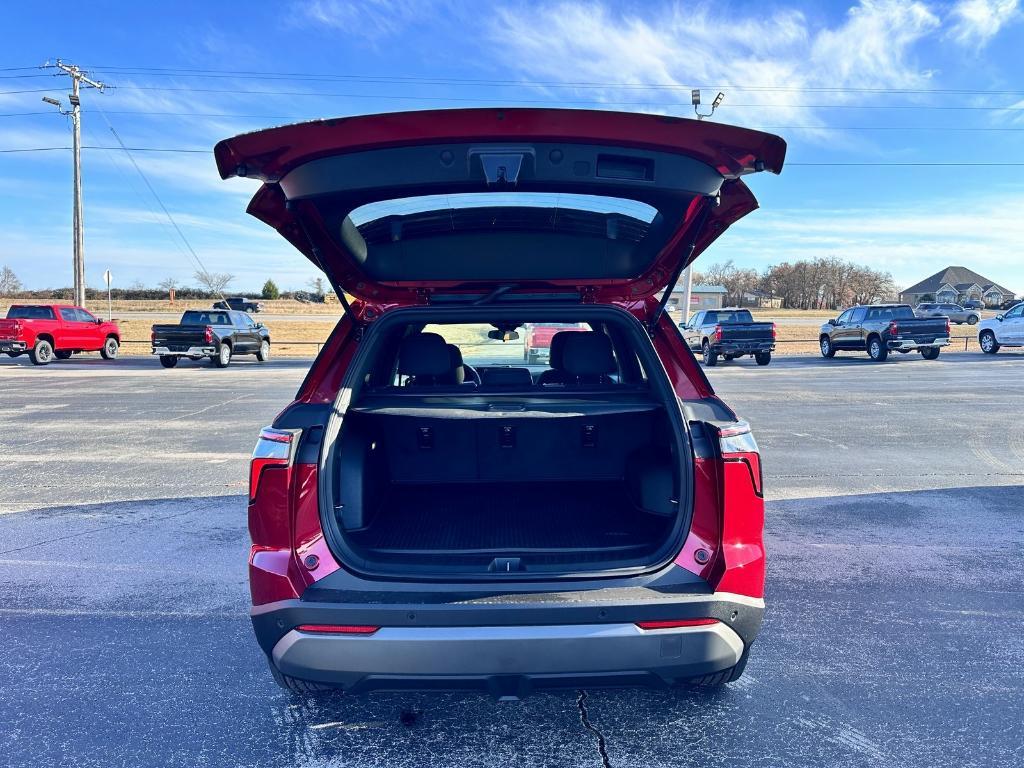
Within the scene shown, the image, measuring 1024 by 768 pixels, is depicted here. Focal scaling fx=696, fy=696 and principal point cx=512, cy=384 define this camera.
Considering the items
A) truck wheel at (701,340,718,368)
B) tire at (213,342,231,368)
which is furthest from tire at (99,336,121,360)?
truck wheel at (701,340,718,368)

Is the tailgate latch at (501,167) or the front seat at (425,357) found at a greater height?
the tailgate latch at (501,167)

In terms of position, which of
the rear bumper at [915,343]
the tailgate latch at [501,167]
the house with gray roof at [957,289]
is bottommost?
the rear bumper at [915,343]

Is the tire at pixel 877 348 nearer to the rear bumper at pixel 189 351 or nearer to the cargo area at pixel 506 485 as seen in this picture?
the rear bumper at pixel 189 351

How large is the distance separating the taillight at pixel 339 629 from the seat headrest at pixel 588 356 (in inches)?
73.8

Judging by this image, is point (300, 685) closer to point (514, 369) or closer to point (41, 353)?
point (514, 369)

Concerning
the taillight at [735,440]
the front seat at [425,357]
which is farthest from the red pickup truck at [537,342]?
the taillight at [735,440]

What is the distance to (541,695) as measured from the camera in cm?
294

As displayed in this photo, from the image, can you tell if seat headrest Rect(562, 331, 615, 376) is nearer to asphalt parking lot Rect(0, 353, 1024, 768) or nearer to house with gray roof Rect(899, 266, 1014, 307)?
asphalt parking lot Rect(0, 353, 1024, 768)

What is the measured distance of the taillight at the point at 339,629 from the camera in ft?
7.26

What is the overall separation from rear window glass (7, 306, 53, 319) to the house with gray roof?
104586mm

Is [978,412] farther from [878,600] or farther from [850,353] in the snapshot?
[850,353]

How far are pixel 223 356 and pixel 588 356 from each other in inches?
744

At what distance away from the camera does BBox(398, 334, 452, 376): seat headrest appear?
12.1 feet

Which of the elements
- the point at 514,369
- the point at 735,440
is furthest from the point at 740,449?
the point at 514,369
